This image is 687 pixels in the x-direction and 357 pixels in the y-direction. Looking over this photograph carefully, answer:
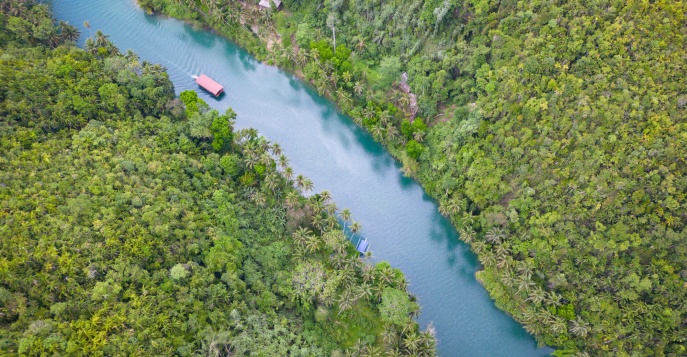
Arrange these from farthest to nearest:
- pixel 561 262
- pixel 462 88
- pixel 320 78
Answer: pixel 320 78, pixel 462 88, pixel 561 262

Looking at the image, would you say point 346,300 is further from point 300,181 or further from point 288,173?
point 288,173

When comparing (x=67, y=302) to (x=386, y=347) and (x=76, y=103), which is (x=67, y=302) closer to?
(x=76, y=103)

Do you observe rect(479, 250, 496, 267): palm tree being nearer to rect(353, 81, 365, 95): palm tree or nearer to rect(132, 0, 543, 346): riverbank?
rect(132, 0, 543, 346): riverbank

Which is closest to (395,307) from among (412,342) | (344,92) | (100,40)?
(412,342)

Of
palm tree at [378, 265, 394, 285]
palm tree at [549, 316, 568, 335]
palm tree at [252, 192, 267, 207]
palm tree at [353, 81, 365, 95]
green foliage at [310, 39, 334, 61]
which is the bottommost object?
palm tree at [252, 192, 267, 207]

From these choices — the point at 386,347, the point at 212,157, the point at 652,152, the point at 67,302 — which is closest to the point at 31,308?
the point at 67,302

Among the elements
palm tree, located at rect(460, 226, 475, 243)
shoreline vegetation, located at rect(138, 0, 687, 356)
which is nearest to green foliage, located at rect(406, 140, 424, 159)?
shoreline vegetation, located at rect(138, 0, 687, 356)
